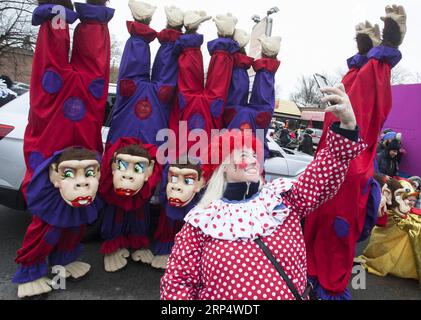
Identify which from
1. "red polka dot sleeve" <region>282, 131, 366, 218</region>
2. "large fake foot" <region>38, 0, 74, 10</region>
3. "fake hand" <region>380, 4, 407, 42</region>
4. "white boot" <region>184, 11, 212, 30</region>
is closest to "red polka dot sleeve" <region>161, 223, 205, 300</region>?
"red polka dot sleeve" <region>282, 131, 366, 218</region>

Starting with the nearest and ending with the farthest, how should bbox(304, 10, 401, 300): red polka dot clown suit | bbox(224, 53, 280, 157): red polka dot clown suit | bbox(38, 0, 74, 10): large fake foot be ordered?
bbox(38, 0, 74, 10): large fake foot → bbox(304, 10, 401, 300): red polka dot clown suit → bbox(224, 53, 280, 157): red polka dot clown suit

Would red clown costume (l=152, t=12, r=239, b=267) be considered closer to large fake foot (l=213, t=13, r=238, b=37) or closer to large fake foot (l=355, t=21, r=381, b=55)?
large fake foot (l=213, t=13, r=238, b=37)

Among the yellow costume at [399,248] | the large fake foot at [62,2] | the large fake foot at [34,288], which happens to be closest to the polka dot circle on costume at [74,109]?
the large fake foot at [62,2]

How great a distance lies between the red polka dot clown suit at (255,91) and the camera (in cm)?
320

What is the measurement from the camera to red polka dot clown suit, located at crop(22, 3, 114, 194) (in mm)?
2408

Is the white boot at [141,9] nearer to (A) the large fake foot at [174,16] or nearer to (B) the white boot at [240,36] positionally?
(A) the large fake foot at [174,16]

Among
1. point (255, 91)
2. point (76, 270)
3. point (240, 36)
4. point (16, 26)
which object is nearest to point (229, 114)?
point (255, 91)

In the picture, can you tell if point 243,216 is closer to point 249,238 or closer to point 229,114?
point 249,238

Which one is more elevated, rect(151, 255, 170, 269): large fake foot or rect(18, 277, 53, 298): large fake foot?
rect(18, 277, 53, 298): large fake foot

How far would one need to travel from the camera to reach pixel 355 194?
257cm

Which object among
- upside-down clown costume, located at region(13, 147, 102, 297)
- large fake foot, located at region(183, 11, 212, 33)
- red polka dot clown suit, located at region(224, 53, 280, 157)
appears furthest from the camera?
red polka dot clown suit, located at region(224, 53, 280, 157)
